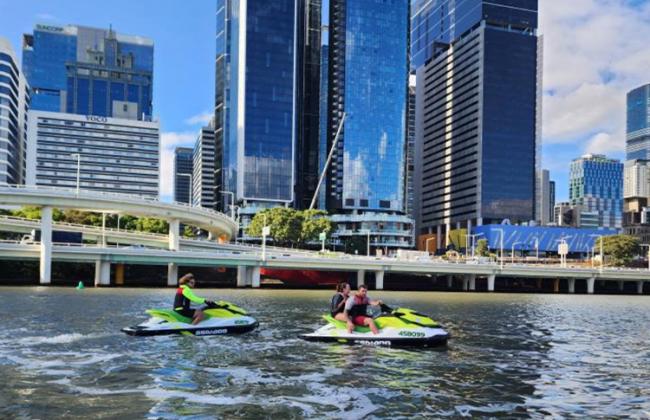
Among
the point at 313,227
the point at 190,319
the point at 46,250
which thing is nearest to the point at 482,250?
the point at 313,227

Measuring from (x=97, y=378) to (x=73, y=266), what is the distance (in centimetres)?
8226

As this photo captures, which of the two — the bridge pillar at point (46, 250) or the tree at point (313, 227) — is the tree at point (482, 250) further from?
the bridge pillar at point (46, 250)

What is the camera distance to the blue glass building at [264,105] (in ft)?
626

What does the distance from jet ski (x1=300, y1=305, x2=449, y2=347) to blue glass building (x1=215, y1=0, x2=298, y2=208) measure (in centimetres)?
16843

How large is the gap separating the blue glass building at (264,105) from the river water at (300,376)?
16451 centimetres

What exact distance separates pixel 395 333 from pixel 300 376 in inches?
276

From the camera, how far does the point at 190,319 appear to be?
2538 cm

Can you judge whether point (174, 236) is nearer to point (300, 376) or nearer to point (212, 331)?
point (212, 331)

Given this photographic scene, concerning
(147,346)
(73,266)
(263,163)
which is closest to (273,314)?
(147,346)

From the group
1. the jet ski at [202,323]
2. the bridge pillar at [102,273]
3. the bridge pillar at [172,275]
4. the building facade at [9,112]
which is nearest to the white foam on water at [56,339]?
the jet ski at [202,323]

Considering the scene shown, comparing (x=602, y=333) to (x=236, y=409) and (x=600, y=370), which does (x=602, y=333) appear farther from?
(x=236, y=409)

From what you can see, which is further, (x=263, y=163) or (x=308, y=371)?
(x=263, y=163)

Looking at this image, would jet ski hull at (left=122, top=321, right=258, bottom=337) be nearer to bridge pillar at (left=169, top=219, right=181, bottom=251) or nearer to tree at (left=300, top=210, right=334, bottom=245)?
bridge pillar at (left=169, top=219, right=181, bottom=251)

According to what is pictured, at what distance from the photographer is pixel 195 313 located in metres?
25.5
